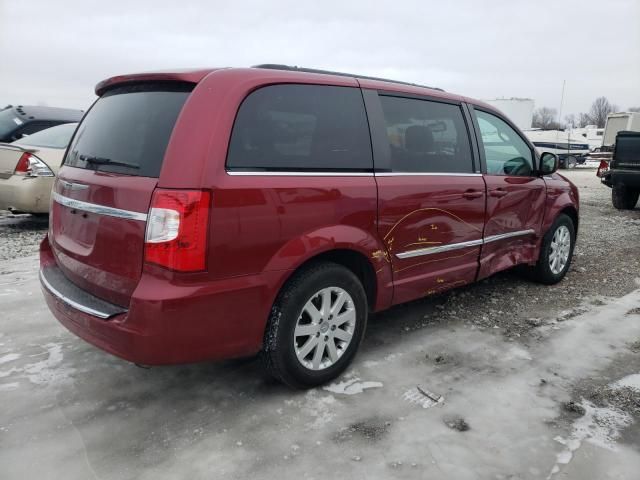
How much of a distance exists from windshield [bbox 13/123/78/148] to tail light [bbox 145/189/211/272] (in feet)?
17.5

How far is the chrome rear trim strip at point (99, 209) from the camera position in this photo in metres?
2.37

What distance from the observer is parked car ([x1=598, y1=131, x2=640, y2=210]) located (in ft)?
32.7

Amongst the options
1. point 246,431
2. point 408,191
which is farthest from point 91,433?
point 408,191

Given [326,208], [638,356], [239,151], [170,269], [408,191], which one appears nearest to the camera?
[170,269]

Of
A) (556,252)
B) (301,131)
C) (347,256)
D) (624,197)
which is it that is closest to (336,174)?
(301,131)

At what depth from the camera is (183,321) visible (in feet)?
7.67

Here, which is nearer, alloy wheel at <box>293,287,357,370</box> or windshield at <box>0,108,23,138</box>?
alloy wheel at <box>293,287,357,370</box>

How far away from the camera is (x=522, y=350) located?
351 cm

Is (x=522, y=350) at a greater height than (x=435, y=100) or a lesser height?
lesser

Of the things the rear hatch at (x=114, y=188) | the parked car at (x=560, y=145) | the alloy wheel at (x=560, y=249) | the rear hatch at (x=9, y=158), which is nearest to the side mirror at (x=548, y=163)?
the alloy wheel at (x=560, y=249)

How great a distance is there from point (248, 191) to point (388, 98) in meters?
1.34

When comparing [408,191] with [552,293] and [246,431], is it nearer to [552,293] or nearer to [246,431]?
[246,431]

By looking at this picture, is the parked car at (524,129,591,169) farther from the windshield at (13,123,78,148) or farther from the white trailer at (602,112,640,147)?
the windshield at (13,123,78,148)

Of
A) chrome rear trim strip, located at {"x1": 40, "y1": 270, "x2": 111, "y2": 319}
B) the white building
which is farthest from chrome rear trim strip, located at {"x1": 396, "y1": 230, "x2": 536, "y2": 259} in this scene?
the white building
